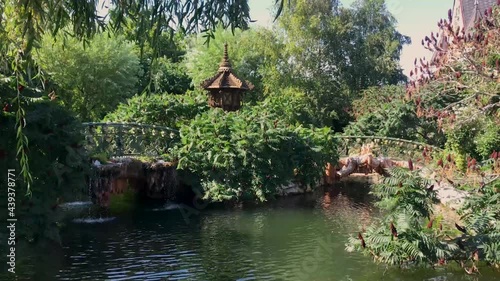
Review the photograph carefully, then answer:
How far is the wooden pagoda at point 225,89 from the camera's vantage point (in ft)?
58.9

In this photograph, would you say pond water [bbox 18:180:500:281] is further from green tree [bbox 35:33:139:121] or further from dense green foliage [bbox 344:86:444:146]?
green tree [bbox 35:33:139:121]

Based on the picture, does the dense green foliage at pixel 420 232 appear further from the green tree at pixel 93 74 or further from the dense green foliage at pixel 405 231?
the green tree at pixel 93 74

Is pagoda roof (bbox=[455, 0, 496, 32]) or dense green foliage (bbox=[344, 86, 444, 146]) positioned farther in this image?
pagoda roof (bbox=[455, 0, 496, 32])

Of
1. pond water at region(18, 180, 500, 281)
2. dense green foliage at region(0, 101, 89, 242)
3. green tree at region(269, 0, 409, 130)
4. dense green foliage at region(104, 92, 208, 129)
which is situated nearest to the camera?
dense green foliage at region(0, 101, 89, 242)

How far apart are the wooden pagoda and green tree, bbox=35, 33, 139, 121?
8786mm

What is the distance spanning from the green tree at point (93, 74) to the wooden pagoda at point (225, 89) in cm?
879

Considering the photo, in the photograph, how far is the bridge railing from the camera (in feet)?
46.8

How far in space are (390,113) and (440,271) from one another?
15.2 m

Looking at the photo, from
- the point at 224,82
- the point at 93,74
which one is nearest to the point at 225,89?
the point at 224,82

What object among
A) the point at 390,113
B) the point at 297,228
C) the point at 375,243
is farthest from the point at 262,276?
the point at 390,113

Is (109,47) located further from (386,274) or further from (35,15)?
(35,15)

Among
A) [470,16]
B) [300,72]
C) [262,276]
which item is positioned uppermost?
[470,16]

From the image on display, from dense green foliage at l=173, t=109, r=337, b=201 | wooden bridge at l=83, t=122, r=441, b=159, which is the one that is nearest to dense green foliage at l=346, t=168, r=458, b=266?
dense green foliage at l=173, t=109, r=337, b=201

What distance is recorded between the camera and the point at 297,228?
472 inches
